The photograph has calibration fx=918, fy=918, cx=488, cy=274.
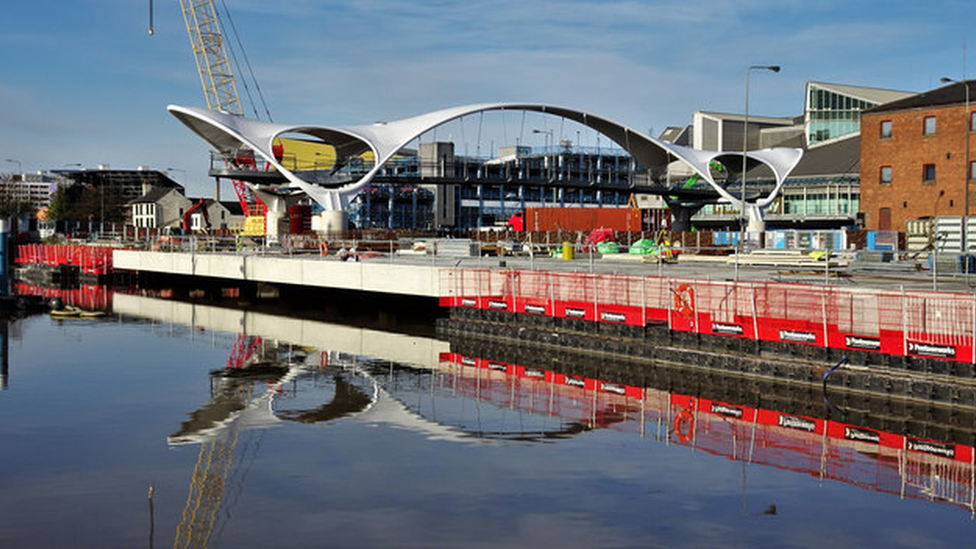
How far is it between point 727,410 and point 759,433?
240cm

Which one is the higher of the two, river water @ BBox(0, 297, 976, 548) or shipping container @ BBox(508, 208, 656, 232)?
shipping container @ BBox(508, 208, 656, 232)

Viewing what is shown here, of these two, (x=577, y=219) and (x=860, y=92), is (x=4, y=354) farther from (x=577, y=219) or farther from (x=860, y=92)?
(x=860, y=92)

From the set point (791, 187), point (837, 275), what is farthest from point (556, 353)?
point (791, 187)

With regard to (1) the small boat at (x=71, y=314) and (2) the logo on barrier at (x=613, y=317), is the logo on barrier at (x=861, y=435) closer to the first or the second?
(2) the logo on barrier at (x=613, y=317)

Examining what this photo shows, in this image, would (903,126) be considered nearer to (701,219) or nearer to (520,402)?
(701,219)

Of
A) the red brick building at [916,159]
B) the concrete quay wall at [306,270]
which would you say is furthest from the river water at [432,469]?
the red brick building at [916,159]

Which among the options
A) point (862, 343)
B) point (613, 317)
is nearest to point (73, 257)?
point (613, 317)

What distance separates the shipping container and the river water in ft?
201

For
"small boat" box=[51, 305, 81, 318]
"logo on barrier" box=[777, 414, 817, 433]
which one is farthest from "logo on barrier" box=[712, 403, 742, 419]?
"small boat" box=[51, 305, 81, 318]

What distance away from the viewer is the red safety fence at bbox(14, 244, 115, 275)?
7812cm

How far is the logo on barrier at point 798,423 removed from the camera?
21.2 m

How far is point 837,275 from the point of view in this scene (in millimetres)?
35844

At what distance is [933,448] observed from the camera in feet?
63.3

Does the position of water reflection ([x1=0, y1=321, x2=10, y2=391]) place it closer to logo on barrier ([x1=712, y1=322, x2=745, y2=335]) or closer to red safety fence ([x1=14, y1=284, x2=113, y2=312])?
red safety fence ([x1=14, y1=284, x2=113, y2=312])
